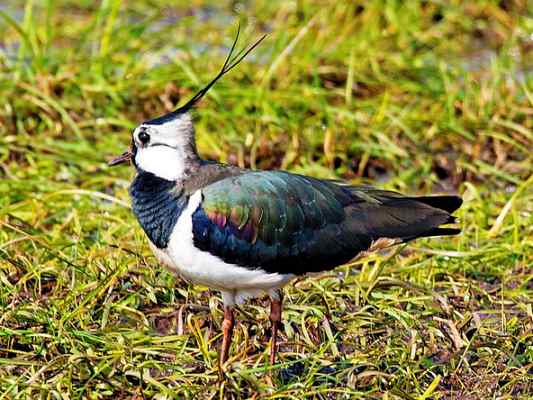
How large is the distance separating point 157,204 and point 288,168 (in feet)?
7.89

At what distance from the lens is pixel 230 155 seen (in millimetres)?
6707

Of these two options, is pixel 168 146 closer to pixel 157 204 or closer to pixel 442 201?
pixel 157 204

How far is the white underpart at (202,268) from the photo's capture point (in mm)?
4164

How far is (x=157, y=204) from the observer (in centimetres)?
431

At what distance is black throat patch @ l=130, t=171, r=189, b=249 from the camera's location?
4.23 meters

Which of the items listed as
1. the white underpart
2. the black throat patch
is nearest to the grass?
the white underpart

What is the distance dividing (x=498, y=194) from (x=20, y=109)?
2800 millimetres

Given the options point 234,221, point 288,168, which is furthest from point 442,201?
point 288,168

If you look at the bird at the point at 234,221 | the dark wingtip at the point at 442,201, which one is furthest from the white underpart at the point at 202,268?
the dark wingtip at the point at 442,201

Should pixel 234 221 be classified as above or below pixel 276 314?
above

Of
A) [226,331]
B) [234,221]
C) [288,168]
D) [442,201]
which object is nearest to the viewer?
[234,221]

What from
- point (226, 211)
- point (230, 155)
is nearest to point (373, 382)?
point (226, 211)

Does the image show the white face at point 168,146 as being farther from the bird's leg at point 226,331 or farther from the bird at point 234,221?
the bird's leg at point 226,331

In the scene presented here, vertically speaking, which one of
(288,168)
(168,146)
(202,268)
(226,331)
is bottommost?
(288,168)
